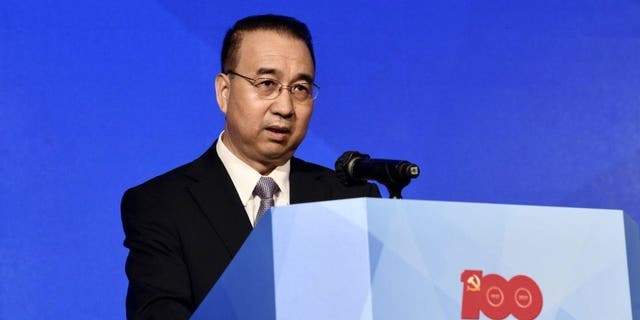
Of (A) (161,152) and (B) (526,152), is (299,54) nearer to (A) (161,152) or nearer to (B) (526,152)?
(A) (161,152)

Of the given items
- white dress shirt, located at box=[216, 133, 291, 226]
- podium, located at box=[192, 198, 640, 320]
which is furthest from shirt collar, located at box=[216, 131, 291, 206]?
podium, located at box=[192, 198, 640, 320]

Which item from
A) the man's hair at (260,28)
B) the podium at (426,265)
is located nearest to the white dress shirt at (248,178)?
the man's hair at (260,28)

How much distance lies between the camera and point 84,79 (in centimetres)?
260

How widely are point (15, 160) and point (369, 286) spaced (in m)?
1.67

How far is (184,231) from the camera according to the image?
1.94m

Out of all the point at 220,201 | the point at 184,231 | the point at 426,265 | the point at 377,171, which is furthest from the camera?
the point at 220,201

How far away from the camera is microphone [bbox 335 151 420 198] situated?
1.38 metres

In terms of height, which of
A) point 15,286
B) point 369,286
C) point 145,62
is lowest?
point 369,286

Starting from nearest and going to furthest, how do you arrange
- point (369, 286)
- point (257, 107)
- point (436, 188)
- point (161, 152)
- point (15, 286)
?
point (369, 286)
point (257, 107)
point (15, 286)
point (161, 152)
point (436, 188)

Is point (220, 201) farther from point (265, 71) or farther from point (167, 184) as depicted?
point (265, 71)

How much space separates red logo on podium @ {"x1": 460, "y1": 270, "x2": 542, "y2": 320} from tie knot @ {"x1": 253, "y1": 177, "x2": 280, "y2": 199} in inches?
39.6

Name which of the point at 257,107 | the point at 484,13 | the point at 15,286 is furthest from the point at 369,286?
the point at 484,13

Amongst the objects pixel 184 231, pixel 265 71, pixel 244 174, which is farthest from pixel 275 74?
pixel 184 231

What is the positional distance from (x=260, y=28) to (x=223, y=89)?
18cm
